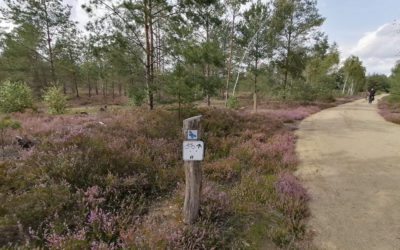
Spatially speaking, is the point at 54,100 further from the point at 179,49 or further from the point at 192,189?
the point at 192,189

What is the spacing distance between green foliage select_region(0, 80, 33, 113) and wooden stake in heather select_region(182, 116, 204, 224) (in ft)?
41.0

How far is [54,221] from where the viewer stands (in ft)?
7.76

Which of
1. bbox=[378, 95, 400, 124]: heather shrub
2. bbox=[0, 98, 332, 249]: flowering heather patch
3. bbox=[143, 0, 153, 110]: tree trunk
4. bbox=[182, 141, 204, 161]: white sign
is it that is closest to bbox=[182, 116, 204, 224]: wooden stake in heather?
bbox=[182, 141, 204, 161]: white sign

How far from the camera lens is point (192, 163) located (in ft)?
7.95

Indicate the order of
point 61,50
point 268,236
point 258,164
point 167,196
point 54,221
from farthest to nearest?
1. point 61,50
2. point 258,164
3. point 167,196
4. point 268,236
5. point 54,221

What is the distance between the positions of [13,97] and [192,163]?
12.7m

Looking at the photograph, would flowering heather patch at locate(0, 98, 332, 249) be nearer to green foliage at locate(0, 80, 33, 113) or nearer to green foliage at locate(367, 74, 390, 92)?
green foliage at locate(0, 80, 33, 113)

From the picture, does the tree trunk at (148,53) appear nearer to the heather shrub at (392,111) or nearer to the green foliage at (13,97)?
the green foliage at (13,97)

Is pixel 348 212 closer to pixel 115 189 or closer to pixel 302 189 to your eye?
pixel 302 189

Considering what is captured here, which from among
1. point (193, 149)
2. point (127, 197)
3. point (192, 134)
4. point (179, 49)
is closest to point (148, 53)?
point (179, 49)

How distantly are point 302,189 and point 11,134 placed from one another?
8160 mm

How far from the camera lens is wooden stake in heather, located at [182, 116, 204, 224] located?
2301 mm

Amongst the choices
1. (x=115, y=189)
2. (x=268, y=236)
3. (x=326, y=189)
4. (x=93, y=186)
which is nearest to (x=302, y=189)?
(x=326, y=189)

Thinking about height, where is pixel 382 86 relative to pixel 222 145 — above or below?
above
